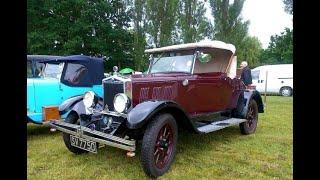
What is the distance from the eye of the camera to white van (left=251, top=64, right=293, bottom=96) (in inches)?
767

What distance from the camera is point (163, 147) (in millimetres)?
4715

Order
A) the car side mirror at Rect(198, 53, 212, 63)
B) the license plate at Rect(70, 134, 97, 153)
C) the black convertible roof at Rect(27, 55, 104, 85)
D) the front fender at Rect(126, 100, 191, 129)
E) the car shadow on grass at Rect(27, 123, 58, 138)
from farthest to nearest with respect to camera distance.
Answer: the black convertible roof at Rect(27, 55, 104, 85) → the car shadow on grass at Rect(27, 123, 58, 138) → the car side mirror at Rect(198, 53, 212, 63) → the license plate at Rect(70, 134, 97, 153) → the front fender at Rect(126, 100, 191, 129)

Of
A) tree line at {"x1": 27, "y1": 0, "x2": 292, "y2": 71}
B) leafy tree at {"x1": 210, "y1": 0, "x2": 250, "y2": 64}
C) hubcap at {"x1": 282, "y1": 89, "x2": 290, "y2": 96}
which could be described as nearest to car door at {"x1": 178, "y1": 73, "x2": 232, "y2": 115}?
hubcap at {"x1": 282, "y1": 89, "x2": 290, "y2": 96}

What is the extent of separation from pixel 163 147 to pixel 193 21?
20126 mm

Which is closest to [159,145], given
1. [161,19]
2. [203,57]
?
[203,57]

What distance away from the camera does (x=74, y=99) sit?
20.1 ft

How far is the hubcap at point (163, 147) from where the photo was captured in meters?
4.61

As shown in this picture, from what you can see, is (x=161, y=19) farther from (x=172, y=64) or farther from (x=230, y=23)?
(x=172, y=64)

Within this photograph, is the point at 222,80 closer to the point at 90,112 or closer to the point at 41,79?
the point at 90,112

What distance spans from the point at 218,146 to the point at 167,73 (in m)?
1.66

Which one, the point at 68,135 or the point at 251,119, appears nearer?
the point at 68,135

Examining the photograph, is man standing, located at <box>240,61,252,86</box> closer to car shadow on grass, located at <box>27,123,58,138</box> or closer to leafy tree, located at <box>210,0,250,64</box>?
car shadow on grass, located at <box>27,123,58,138</box>

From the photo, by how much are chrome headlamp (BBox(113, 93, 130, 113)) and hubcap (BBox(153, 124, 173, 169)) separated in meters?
0.66
